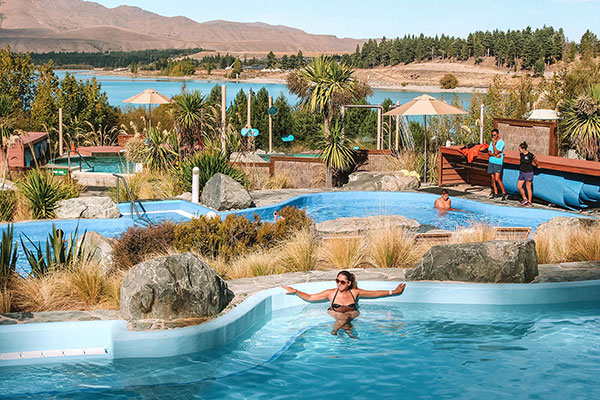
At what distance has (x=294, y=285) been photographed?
7.75m

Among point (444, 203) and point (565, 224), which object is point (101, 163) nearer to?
point (444, 203)

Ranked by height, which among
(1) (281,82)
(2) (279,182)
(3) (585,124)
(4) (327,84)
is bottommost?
(2) (279,182)

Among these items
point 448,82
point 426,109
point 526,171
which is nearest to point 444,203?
point 526,171

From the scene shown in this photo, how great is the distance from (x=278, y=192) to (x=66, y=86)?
35.6 feet

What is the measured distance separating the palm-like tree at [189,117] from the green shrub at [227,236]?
21.6 ft

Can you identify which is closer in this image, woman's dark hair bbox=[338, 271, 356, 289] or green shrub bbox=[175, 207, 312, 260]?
woman's dark hair bbox=[338, 271, 356, 289]

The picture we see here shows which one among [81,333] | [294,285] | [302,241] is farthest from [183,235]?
[81,333]

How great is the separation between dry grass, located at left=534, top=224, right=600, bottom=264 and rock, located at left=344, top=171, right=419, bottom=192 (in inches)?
273

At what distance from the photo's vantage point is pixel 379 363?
6.69m

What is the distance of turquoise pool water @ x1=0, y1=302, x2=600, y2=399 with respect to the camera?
19.7ft

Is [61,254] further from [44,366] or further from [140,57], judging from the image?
[140,57]

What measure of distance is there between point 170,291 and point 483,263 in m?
3.47

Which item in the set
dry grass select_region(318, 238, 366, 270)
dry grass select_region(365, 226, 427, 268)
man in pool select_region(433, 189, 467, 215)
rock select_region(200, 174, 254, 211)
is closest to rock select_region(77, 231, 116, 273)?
dry grass select_region(318, 238, 366, 270)

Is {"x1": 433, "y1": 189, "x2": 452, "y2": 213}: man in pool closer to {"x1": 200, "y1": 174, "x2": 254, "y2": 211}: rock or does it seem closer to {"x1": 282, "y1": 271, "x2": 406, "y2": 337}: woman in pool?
{"x1": 200, "y1": 174, "x2": 254, "y2": 211}: rock
